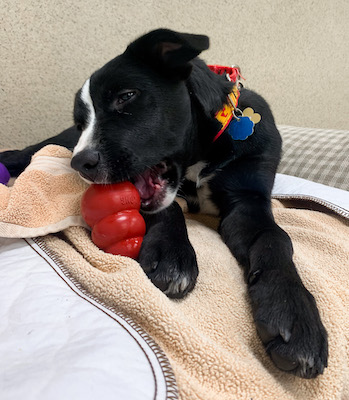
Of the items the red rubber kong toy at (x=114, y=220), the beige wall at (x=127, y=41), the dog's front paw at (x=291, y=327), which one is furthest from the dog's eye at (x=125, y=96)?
the beige wall at (x=127, y=41)

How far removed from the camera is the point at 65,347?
434mm

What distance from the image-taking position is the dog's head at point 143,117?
0.79 meters

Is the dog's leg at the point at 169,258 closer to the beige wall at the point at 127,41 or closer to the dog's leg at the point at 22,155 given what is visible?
the dog's leg at the point at 22,155

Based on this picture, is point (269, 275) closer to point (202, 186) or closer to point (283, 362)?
point (283, 362)

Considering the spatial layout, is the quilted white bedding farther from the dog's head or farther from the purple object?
the purple object

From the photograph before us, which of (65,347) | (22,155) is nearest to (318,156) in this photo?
(22,155)

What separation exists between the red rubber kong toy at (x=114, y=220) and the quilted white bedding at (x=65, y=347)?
117mm

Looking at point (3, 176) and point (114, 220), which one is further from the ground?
point (114, 220)

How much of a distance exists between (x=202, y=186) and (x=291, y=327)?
66cm

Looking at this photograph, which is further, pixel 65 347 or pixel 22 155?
pixel 22 155

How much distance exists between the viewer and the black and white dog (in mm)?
551

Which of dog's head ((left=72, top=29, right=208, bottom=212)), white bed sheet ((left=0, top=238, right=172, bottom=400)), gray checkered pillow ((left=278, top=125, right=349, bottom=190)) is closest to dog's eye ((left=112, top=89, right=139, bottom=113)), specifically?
dog's head ((left=72, top=29, right=208, bottom=212))

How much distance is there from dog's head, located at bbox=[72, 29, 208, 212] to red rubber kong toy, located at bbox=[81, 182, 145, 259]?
6cm

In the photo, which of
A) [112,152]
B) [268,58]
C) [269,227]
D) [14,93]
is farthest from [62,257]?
[268,58]
